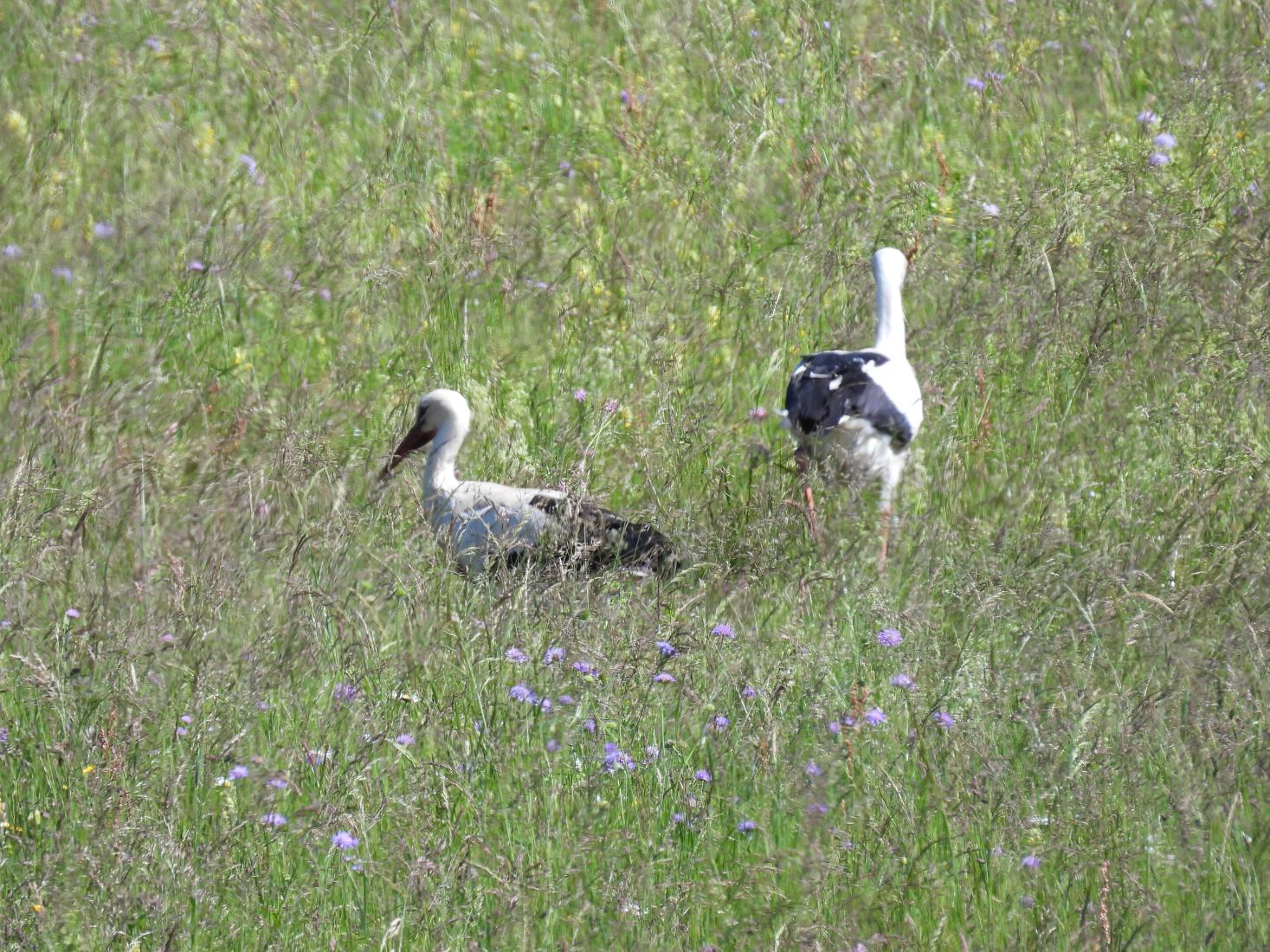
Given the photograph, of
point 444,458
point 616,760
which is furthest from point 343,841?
point 444,458

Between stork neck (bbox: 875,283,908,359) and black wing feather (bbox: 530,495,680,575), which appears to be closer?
black wing feather (bbox: 530,495,680,575)

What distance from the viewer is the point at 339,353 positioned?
6195mm

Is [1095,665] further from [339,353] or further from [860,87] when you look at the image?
[860,87]

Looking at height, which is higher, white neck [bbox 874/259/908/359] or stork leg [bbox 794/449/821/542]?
white neck [bbox 874/259/908/359]

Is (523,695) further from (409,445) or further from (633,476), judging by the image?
(409,445)

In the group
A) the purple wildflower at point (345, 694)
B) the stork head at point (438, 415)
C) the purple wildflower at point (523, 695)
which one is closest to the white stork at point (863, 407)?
the stork head at point (438, 415)

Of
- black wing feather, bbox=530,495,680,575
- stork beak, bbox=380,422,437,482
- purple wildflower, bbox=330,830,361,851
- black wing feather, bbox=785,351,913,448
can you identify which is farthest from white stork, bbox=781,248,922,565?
purple wildflower, bbox=330,830,361,851

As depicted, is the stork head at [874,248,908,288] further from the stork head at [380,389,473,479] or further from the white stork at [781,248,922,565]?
the stork head at [380,389,473,479]

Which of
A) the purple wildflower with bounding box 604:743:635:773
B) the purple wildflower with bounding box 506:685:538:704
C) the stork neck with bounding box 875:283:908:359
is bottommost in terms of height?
the purple wildflower with bounding box 604:743:635:773

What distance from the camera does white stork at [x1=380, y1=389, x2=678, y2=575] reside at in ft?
14.6

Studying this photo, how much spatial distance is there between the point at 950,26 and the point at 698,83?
1.33 m

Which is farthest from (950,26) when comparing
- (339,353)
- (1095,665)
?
(1095,665)

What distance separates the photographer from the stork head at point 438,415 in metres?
5.90

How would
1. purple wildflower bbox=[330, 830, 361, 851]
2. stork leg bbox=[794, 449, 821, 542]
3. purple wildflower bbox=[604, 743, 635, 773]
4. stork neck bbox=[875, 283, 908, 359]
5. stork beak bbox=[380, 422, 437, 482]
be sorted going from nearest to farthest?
purple wildflower bbox=[330, 830, 361, 851], purple wildflower bbox=[604, 743, 635, 773], stork leg bbox=[794, 449, 821, 542], stork beak bbox=[380, 422, 437, 482], stork neck bbox=[875, 283, 908, 359]
